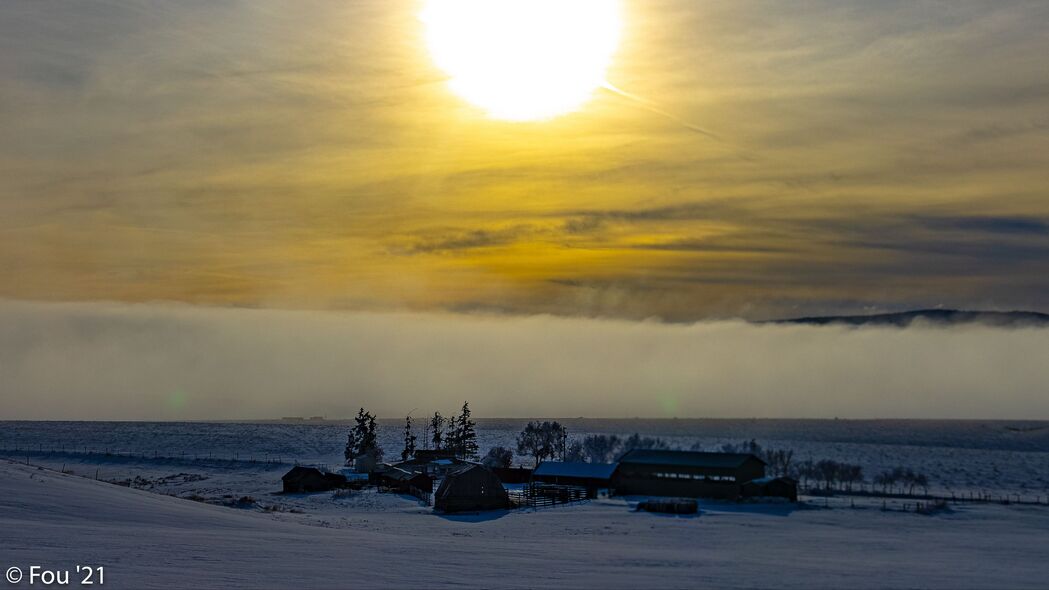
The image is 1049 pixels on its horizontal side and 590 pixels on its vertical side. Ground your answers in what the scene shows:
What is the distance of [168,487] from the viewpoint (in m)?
87.8

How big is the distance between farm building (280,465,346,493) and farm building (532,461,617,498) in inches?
821

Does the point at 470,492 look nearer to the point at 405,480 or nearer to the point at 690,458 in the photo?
the point at 405,480

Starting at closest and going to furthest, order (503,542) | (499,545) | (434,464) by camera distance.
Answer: (499,545), (503,542), (434,464)

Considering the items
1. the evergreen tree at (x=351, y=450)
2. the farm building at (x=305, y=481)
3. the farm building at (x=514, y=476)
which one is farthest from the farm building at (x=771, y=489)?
the evergreen tree at (x=351, y=450)

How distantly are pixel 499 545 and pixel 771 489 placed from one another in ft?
126

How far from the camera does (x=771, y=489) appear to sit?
7406 centimetres

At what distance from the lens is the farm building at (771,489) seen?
73.3m

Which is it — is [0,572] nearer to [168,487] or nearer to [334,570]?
[334,570]

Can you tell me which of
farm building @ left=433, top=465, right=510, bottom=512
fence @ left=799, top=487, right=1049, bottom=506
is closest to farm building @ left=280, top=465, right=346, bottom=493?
farm building @ left=433, top=465, right=510, bottom=512

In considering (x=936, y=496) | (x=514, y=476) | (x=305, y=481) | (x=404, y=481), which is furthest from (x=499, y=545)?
(x=936, y=496)

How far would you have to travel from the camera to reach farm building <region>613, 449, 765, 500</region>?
73188 millimetres

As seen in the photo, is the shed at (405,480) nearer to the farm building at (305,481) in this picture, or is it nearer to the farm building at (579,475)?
the farm building at (305,481)

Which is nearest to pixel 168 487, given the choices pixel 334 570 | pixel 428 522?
pixel 428 522

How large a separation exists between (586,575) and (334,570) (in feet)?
29.4
